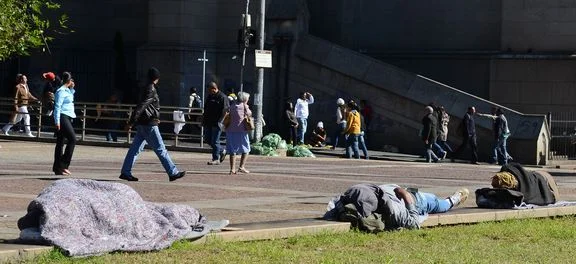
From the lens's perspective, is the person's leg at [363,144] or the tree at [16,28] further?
the person's leg at [363,144]

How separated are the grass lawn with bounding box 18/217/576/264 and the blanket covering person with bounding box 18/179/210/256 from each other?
0.12 meters

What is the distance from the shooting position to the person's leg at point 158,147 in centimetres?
1941

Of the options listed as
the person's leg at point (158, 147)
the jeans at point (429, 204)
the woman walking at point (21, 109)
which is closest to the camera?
the jeans at point (429, 204)

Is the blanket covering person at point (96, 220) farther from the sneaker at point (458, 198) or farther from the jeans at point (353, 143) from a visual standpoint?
the jeans at point (353, 143)

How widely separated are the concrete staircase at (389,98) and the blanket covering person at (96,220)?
25.1 metres

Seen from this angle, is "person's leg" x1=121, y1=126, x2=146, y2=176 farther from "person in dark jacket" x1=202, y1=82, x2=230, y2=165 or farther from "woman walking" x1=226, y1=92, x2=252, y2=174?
"person in dark jacket" x1=202, y1=82, x2=230, y2=165

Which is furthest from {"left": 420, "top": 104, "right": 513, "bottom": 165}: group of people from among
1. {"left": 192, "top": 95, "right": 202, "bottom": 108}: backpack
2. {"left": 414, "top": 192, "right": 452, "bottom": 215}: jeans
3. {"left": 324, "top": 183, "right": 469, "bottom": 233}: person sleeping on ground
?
{"left": 324, "top": 183, "right": 469, "bottom": 233}: person sleeping on ground

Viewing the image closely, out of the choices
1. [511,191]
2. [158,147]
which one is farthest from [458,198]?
[158,147]

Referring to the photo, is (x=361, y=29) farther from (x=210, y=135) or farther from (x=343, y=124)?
(x=210, y=135)

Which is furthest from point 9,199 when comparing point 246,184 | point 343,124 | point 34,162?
point 343,124

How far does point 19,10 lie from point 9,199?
7735 mm

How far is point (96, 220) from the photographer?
1068 cm

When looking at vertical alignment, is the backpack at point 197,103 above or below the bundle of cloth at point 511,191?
below

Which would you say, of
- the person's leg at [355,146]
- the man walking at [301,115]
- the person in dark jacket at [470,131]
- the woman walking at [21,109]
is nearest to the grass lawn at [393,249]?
the person's leg at [355,146]
